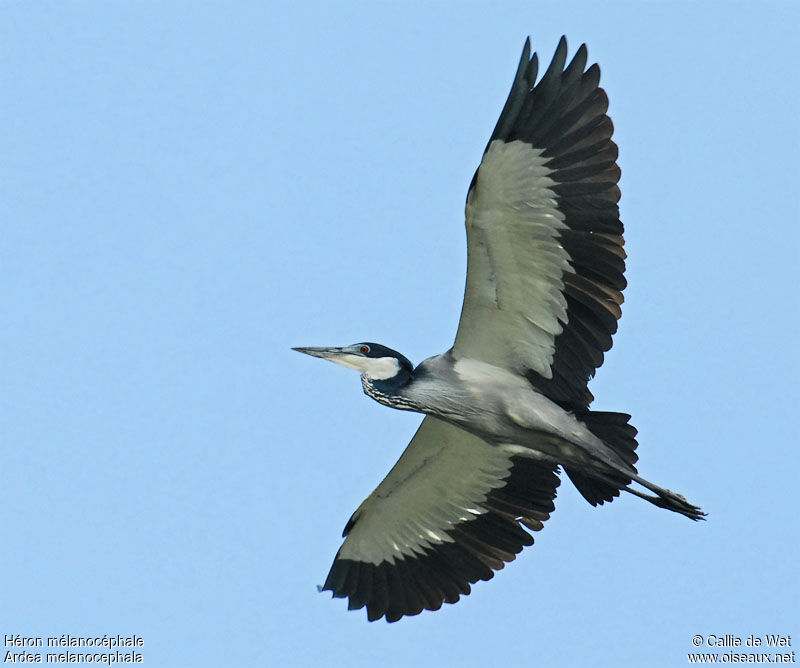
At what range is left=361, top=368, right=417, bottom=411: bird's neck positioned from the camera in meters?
10.8

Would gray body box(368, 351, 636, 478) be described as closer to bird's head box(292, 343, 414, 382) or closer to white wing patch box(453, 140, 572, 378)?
bird's head box(292, 343, 414, 382)

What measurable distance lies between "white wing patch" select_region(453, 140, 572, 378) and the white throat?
61 centimetres

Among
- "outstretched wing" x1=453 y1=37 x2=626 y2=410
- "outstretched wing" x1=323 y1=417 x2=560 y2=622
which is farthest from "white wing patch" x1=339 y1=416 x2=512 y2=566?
"outstretched wing" x1=453 y1=37 x2=626 y2=410

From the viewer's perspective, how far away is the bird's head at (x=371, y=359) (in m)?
10.8

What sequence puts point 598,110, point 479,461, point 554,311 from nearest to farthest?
point 598,110, point 554,311, point 479,461

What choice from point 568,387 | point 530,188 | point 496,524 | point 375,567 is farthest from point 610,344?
point 375,567

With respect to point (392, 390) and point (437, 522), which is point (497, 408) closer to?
point (392, 390)

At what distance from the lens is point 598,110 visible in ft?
33.0

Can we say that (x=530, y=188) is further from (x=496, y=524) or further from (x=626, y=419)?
(x=496, y=524)

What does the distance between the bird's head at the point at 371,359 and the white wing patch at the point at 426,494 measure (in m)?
0.96

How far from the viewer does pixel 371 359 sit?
430 inches

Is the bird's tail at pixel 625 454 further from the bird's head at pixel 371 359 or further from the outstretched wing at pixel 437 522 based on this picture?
the bird's head at pixel 371 359

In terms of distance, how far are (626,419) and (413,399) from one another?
1705 mm

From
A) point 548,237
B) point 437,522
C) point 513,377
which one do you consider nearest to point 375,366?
point 513,377
